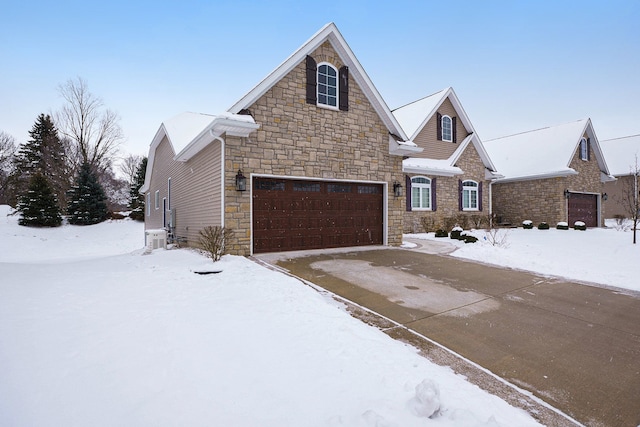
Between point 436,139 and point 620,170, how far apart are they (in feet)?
66.6

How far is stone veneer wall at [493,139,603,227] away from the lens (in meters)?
17.8

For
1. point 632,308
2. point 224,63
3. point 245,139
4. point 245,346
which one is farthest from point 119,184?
point 632,308

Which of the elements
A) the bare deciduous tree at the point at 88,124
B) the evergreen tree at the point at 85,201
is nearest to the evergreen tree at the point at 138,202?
the evergreen tree at the point at 85,201

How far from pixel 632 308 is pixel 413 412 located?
4.93 metres

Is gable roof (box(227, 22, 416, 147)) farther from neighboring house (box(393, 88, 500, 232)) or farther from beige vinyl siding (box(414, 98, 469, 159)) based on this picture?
beige vinyl siding (box(414, 98, 469, 159))

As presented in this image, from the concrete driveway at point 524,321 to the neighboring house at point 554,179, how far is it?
1469 cm

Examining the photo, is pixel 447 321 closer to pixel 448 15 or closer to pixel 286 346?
pixel 286 346

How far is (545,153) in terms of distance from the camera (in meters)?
19.2

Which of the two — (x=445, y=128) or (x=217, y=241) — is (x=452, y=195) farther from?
(x=217, y=241)

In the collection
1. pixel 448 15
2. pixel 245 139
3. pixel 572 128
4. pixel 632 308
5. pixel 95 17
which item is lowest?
pixel 632 308

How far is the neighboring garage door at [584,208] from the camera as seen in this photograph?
18688 millimetres

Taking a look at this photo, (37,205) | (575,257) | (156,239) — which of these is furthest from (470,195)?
(37,205)

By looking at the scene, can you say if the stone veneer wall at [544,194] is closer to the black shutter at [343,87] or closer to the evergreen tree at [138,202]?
the black shutter at [343,87]

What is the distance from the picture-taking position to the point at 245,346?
3.00 m
